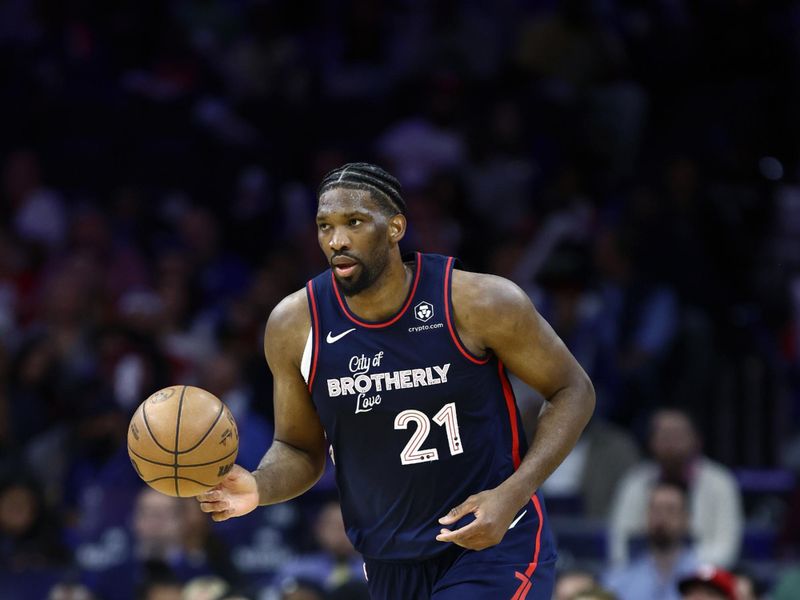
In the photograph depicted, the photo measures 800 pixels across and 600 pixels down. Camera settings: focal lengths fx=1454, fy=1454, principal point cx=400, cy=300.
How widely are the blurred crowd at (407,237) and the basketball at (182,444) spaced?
337 cm

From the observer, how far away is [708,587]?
26.0 feet

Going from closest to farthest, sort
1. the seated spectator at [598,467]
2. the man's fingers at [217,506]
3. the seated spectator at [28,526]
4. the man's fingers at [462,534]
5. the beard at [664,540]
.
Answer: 1. the man's fingers at [462,534]
2. the man's fingers at [217,506]
3. the beard at [664,540]
4. the seated spectator at [28,526]
5. the seated spectator at [598,467]

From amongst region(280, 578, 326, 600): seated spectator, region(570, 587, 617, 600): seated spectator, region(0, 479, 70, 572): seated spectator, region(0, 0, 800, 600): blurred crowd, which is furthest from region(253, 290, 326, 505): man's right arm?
region(0, 479, 70, 572): seated spectator

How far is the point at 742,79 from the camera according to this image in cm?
1367

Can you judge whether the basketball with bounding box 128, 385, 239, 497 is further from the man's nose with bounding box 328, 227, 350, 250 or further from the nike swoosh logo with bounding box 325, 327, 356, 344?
the man's nose with bounding box 328, 227, 350, 250

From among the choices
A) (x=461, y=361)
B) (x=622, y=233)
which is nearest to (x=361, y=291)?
(x=461, y=361)

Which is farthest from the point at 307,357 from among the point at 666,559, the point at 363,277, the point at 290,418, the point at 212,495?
the point at 666,559

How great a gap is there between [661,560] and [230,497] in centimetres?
465

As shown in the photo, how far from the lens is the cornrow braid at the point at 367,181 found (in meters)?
5.33

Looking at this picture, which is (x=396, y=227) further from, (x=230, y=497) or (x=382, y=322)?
(x=230, y=497)

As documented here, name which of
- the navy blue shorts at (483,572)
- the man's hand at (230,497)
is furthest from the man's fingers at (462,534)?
the man's hand at (230,497)

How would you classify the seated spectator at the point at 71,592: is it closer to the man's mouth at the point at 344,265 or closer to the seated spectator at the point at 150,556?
the seated spectator at the point at 150,556

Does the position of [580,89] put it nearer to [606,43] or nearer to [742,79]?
[606,43]

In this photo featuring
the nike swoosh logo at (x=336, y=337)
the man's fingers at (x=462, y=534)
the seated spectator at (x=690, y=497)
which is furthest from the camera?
the seated spectator at (x=690, y=497)
